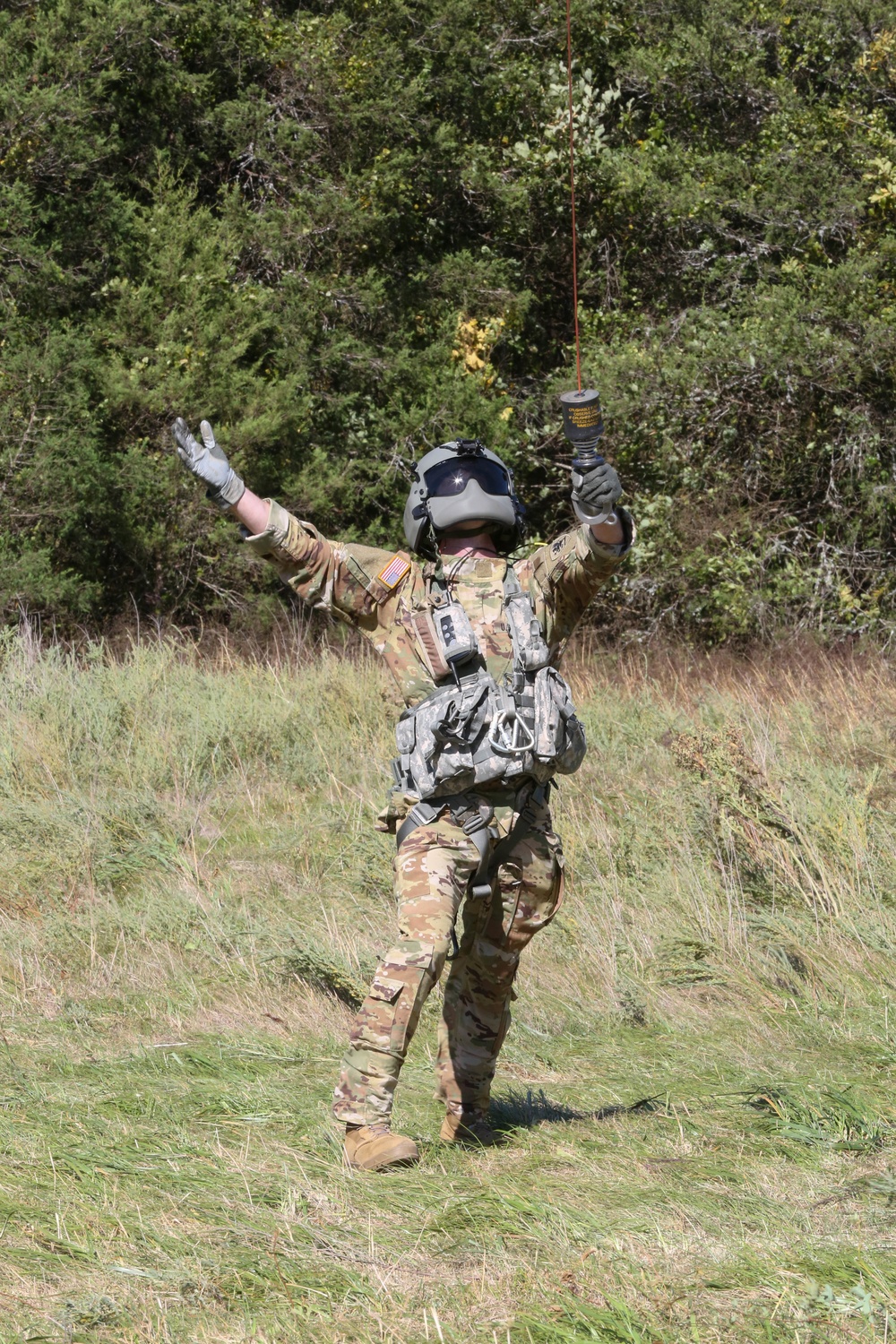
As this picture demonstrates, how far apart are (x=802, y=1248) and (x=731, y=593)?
10.1m

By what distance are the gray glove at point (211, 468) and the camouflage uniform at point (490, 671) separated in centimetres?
12

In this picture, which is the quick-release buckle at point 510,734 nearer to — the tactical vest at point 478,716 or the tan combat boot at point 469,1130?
the tactical vest at point 478,716

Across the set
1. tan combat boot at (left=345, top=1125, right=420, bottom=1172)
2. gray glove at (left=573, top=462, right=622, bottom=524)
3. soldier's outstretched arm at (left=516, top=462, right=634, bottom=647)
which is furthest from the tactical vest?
tan combat boot at (left=345, top=1125, right=420, bottom=1172)

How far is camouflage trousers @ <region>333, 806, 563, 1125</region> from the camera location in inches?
151

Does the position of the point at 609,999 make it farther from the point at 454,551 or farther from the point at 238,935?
the point at 454,551

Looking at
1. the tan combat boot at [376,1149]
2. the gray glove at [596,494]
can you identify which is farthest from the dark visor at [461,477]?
the tan combat boot at [376,1149]

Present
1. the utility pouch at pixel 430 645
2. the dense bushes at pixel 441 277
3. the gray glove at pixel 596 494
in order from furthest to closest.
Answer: the dense bushes at pixel 441 277 → the utility pouch at pixel 430 645 → the gray glove at pixel 596 494

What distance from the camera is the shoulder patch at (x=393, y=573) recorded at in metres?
4.25

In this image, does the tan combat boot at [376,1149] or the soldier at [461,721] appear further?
the soldier at [461,721]

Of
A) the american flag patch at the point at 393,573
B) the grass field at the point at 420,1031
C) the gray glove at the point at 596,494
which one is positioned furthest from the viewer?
the american flag patch at the point at 393,573

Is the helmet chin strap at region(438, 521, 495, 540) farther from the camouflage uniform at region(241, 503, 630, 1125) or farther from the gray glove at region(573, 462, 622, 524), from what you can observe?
the gray glove at region(573, 462, 622, 524)

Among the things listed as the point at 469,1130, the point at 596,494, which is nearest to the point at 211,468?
the point at 596,494

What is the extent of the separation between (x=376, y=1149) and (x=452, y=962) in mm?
793

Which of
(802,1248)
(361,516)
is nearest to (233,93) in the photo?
(361,516)
